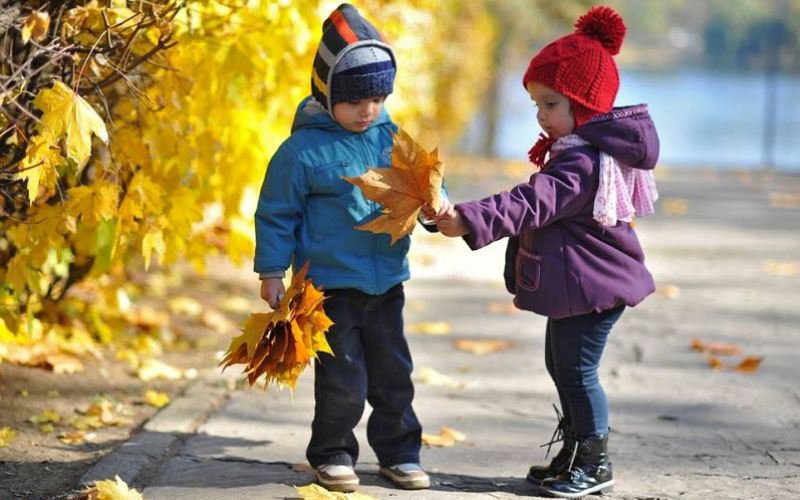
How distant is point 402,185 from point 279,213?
1.72ft

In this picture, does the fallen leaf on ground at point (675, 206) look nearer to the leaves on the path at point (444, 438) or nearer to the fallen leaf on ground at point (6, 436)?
the leaves on the path at point (444, 438)

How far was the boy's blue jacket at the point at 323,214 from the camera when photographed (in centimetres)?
383

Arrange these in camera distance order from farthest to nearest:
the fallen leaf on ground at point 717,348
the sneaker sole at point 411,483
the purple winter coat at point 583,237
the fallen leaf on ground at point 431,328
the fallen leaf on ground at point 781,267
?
the fallen leaf on ground at point 781,267 → the fallen leaf on ground at point 431,328 → the fallen leaf on ground at point 717,348 → the sneaker sole at point 411,483 → the purple winter coat at point 583,237


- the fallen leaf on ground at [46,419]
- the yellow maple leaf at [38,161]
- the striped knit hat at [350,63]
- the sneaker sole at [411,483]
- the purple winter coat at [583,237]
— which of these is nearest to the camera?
the yellow maple leaf at [38,161]

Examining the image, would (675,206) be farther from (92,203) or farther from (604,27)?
(92,203)

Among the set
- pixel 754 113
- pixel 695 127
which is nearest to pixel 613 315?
pixel 695 127

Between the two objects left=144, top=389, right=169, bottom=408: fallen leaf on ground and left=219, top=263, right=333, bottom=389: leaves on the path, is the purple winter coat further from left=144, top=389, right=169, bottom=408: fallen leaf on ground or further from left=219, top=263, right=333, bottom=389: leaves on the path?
left=144, top=389, right=169, bottom=408: fallen leaf on ground

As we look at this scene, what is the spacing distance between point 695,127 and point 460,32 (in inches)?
659

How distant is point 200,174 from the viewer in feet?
16.4

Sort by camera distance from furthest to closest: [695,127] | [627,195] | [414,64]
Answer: [695,127]
[414,64]
[627,195]

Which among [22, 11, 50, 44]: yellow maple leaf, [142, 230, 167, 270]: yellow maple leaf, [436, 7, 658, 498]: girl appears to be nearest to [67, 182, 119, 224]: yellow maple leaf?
[142, 230, 167, 270]: yellow maple leaf

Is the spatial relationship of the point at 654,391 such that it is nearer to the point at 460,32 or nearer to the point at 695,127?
the point at 460,32

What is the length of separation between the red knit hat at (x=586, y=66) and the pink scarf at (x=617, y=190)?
0.36 feet

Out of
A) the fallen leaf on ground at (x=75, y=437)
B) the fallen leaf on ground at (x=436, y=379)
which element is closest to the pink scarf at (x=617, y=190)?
the fallen leaf on ground at (x=436, y=379)
